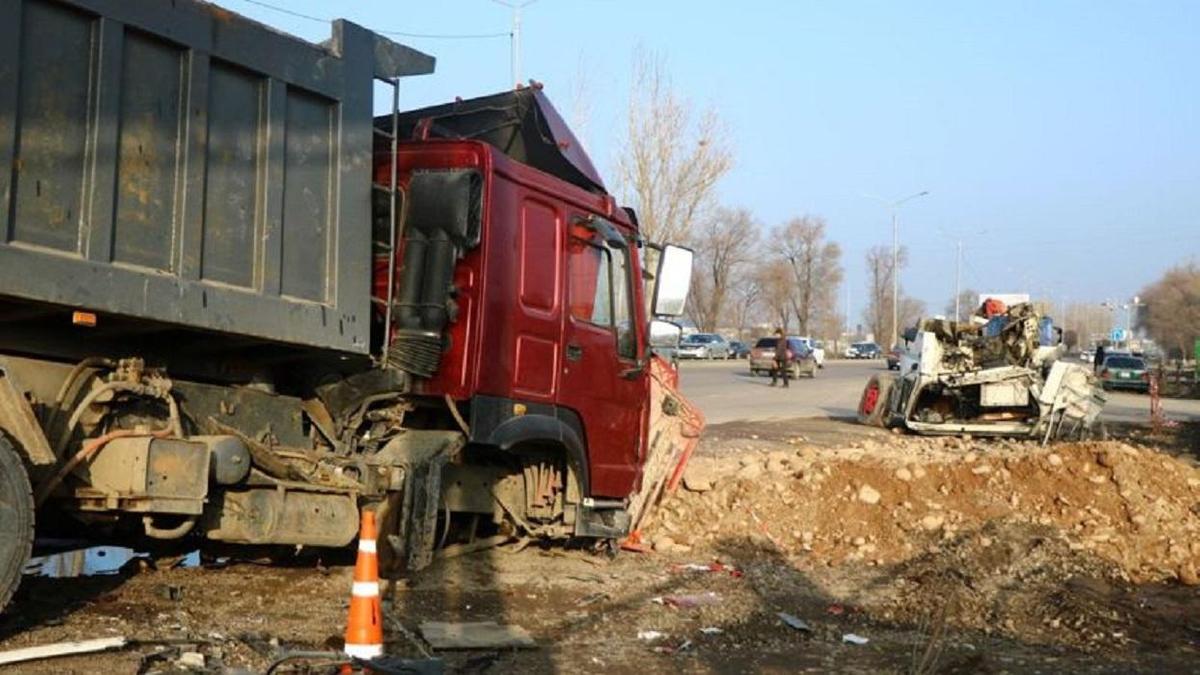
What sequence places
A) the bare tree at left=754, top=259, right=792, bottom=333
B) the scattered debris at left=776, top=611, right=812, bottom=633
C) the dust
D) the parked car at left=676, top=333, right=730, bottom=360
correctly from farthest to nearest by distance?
the bare tree at left=754, top=259, right=792, bottom=333 → the parked car at left=676, top=333, right=730, bottom=360 → the dust → the scattered debris at left=776, top=611, right=812, bottom=633

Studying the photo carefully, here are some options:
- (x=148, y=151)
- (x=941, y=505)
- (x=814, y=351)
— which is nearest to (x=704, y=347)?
(x=814, y=351)

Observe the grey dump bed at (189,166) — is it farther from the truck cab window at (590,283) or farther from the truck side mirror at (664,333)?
the truck side mirror at (664,333)

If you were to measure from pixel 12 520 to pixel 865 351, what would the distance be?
8891 centimetres

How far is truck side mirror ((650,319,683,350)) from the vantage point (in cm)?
908

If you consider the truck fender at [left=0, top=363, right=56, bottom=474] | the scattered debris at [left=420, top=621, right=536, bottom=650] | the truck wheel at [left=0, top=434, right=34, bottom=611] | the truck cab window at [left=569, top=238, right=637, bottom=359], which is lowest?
the scattered debris at [left=420, top=621, right=536, bottom=650]

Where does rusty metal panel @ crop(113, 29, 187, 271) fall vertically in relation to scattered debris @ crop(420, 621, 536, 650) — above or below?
above

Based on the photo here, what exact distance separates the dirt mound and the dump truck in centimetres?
221

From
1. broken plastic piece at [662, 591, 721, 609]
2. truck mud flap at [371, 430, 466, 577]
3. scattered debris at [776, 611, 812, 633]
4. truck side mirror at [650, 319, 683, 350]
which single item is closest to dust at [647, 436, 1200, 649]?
scattered debris at [776, 611, 812, 633]

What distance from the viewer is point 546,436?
760cm

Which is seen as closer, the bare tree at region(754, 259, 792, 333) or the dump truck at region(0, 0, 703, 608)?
the dump truck at region(0, 0, 703, 608)

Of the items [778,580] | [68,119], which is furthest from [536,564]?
[68,119]

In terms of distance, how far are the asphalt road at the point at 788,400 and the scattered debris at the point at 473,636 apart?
15942 mm

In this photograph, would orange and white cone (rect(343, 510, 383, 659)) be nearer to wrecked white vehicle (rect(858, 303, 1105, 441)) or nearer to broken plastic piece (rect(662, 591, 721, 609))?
broken plastic piece (rect(662, 591, 721, 609))

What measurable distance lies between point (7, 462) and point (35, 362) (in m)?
0.59
